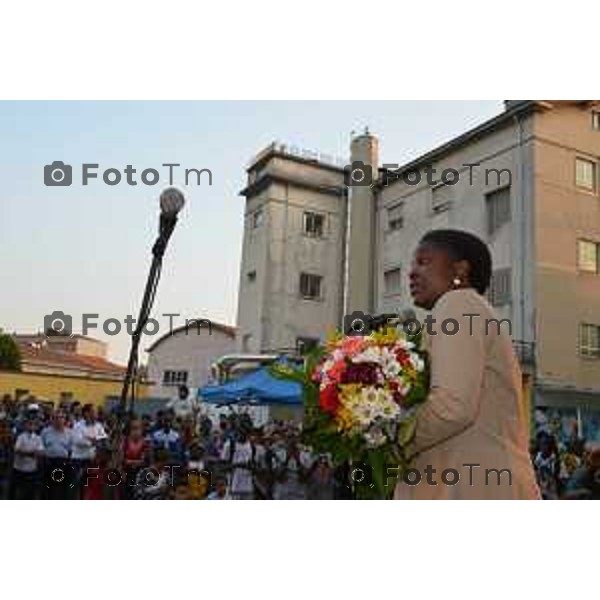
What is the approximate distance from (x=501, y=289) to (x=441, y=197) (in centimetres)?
306

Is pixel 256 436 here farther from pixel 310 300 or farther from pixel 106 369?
pixel 106 369

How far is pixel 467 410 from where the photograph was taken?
1.88 meters

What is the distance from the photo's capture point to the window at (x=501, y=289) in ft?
57.5

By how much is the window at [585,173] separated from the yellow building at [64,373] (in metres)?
10.3

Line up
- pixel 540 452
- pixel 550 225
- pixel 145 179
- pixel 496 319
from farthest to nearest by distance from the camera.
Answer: pixel 550 225, pixel 540 452, pixel 145 179, pixel 496 319

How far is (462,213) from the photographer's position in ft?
61.9

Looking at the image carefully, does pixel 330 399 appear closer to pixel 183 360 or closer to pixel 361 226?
pixel 361 226

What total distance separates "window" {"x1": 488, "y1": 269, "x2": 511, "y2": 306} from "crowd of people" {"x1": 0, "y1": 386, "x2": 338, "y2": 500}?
27.6 ft

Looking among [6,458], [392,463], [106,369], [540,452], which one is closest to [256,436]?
Answer: [6,458]

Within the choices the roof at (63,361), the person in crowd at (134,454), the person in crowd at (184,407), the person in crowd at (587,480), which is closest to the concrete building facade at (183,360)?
the roof at (63,361)

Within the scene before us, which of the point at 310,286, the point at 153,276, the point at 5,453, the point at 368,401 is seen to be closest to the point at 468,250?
the point at 368,401

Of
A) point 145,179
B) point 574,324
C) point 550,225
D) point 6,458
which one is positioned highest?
point 550,225

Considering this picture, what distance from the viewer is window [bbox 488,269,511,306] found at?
57.5ft

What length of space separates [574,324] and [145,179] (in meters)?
13.9
